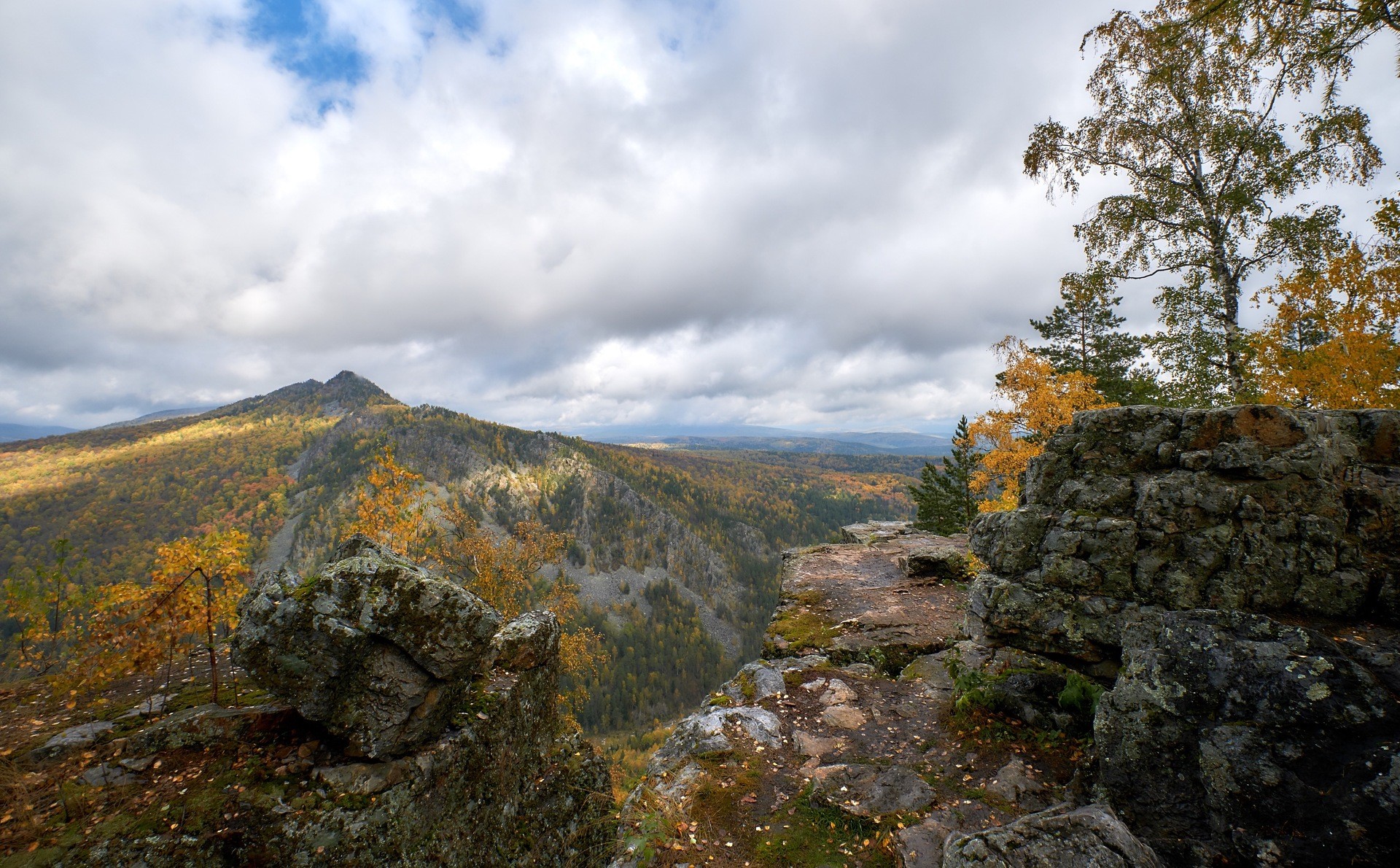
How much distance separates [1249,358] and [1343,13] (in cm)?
1266

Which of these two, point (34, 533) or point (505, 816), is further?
point (34, 533)

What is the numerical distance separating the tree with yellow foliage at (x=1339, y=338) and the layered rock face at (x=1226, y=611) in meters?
10.4

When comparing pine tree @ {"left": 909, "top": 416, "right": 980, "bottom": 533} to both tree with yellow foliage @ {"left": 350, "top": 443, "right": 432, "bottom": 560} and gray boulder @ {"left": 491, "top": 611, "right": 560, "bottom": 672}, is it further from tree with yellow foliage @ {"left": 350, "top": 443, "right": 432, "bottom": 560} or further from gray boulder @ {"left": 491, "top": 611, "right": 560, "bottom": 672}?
tree with yellow foliage @ {"left": 350, "top": 443, "right": 432, "bottom": 560}

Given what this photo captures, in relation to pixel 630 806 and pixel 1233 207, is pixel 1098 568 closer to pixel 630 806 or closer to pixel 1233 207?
pixel 630 806

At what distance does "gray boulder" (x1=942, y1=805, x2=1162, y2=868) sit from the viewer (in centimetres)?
533

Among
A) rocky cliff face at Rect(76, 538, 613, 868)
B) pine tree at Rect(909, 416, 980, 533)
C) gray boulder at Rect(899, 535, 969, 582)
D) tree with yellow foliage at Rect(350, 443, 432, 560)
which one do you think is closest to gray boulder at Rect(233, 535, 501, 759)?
rocky cliff face at Rect(76, 538, 613, 868)

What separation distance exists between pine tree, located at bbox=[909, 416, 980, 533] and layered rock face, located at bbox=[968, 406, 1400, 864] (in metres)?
29.9

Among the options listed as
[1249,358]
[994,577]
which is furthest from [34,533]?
[1249,358]

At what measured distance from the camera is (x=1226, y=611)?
6781mm

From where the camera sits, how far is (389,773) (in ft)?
29.8

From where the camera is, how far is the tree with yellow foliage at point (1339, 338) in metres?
14.7

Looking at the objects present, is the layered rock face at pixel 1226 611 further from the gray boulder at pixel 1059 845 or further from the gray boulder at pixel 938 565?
the gray boulder at pixel 938 565

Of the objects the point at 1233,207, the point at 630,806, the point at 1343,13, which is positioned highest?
the point at 1343,13

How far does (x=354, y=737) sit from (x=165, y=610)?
4543mm
